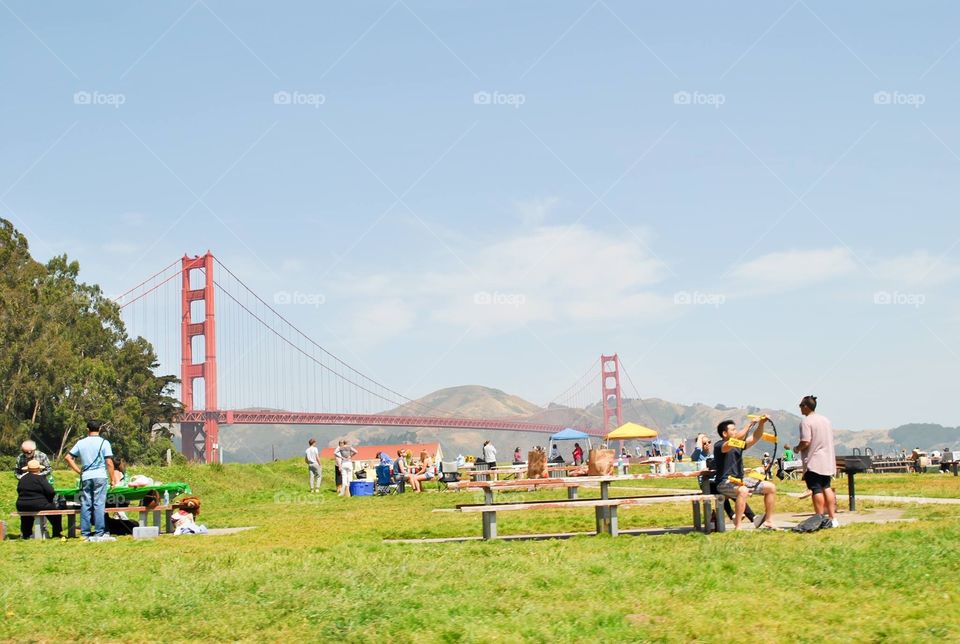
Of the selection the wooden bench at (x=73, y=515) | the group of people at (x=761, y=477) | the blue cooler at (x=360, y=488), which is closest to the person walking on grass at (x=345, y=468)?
the blue cooler at (x=360, y=488)

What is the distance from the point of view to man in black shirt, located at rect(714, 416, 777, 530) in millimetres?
10359

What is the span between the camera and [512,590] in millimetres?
6559

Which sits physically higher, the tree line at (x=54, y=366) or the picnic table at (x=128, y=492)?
the tree line at (x=54, y=366)

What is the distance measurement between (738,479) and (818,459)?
0.91 metres

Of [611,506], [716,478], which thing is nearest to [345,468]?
[611,506]

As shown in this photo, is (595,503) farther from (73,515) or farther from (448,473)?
(448,473)

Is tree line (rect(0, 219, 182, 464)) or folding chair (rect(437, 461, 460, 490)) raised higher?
tree line (rect(0, 219, 182, 464))

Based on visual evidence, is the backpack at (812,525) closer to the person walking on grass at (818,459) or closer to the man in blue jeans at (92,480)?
the person walking on grass at (818,459)

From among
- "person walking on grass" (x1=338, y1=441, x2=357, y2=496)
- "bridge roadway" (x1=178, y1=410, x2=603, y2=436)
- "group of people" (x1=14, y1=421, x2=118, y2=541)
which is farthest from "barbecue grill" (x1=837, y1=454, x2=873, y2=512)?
"bridge roadway" (x1=178, y1=410, x2=603, y2=436)

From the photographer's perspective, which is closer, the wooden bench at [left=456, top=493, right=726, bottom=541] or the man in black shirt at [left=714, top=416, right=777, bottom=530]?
the wooden bench at [left=456, top=493, right=726, bottom=541]

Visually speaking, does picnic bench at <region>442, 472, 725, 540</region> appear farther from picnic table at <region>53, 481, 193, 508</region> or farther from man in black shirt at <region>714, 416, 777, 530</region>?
picnic table at <region>53, 481, 193, 508</region>

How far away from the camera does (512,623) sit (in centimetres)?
557

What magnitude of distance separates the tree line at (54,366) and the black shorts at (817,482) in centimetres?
3974

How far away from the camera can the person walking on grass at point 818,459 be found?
10.2 metres
